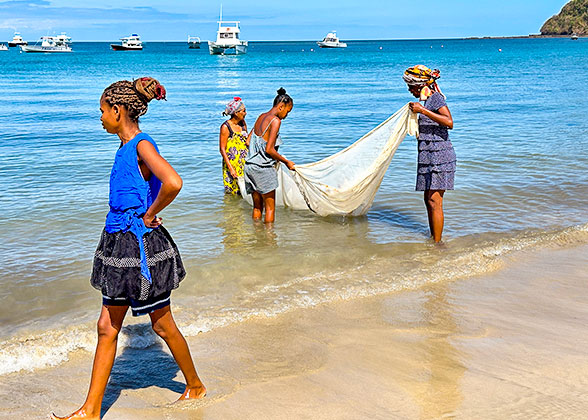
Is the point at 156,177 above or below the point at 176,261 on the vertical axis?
above

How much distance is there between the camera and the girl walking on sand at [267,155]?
21.4 feet

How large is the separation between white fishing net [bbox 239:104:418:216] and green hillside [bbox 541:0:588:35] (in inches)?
7185

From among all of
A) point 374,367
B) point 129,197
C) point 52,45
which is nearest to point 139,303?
point 129,197

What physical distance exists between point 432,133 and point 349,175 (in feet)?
4.39

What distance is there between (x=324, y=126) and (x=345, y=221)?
9.74 m

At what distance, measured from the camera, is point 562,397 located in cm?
326

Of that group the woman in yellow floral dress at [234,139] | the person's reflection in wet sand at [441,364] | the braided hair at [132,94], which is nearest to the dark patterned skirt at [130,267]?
the braided hair at [132,94]

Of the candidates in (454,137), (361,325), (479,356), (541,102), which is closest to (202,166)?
(454,137)

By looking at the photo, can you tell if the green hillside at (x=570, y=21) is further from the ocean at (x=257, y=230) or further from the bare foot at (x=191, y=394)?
the bare foot at (x=191, y=394)

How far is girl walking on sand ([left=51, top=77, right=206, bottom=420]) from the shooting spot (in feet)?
9.59

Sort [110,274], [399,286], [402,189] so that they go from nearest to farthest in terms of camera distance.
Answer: [110,274] < [399,286] < [402,189]

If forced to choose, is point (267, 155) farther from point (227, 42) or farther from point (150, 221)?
point (227, 42)

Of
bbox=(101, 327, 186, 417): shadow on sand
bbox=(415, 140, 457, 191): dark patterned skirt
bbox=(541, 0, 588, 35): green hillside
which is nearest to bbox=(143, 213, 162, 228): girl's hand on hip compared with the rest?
bbox=(101, 327, 186, 417): shadow on sand

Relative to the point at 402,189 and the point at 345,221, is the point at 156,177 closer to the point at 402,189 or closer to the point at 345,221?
the point at 345,221
